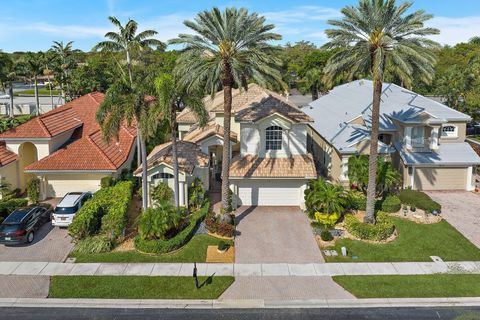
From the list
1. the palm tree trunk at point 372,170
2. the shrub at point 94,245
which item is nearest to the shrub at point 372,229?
the palm tree trunk at point 372,170

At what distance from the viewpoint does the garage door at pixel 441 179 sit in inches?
1318

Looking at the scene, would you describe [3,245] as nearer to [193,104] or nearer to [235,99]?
[193,104]

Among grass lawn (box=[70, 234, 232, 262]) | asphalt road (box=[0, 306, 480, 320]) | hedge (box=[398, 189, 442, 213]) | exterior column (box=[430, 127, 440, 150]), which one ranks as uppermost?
exterior column (box=[430, 127, 440, 150])

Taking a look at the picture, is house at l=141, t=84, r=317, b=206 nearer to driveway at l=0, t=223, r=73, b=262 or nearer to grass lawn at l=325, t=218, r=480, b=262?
grass lawn at l=325, t=218, r=480, b=262

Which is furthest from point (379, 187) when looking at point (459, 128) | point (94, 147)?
point (94, 147)

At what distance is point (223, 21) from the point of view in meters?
23.8

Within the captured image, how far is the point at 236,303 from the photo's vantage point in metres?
18.6

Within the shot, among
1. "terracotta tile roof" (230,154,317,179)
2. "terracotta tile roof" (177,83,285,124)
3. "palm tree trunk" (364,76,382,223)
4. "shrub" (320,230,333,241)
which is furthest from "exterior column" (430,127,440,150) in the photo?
"shrub" (320,230,333,241)

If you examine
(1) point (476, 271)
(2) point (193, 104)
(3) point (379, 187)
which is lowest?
(1) point (476, 271)

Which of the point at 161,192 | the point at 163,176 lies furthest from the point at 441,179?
the point at 161,192

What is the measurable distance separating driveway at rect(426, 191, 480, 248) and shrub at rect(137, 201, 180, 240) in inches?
708

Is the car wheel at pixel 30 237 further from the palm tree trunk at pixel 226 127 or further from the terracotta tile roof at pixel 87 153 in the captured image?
the palm tree trunk at pixel 226 127

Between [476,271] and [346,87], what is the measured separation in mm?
33678

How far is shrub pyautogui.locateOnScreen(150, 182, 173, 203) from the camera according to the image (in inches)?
1072
